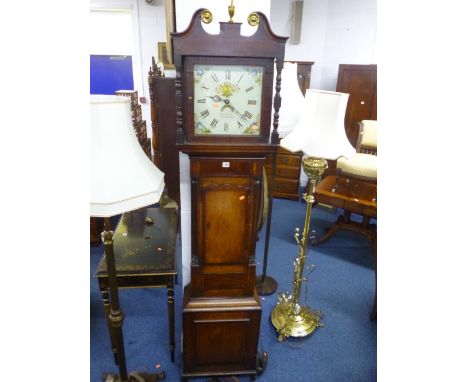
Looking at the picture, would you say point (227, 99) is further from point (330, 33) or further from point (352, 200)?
point (330, 33)

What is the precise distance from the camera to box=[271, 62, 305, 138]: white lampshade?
7.13 feet

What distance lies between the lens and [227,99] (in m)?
1.45

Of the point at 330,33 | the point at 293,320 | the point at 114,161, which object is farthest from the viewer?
the point at 330,33

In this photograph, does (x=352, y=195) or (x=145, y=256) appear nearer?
(x=145, y=256)

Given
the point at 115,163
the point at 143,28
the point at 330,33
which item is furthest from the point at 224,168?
the point at 143,28

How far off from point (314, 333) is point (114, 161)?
2013 millimetres

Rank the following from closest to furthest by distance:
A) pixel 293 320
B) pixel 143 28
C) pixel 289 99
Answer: pixel 289 99 → pixel 293 320 → pixel 143 28

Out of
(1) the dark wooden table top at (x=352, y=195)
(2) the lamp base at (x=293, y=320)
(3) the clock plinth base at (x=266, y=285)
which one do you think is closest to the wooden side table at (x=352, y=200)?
(1) the dark wooden table top at (x=352, y=195)

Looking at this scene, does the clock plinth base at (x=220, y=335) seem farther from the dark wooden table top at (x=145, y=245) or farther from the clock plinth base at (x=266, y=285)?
the clock plinth base at (x=266, y=285)

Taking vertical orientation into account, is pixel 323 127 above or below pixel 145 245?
above

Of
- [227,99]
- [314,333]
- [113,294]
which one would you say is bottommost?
[314,333]

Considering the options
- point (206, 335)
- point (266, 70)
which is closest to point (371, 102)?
point (266, 70)

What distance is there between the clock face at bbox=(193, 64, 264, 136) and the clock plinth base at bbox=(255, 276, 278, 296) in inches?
68.0
